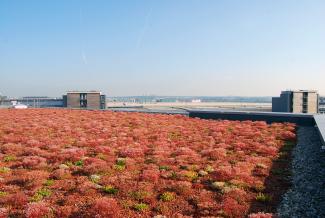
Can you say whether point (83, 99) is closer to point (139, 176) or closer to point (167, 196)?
point (139, 176)

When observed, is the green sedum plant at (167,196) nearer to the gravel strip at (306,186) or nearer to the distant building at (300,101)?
the gravel strip at (306,186)

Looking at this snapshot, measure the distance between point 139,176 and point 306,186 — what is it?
8.79 metres

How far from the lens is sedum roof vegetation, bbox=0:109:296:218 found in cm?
1483

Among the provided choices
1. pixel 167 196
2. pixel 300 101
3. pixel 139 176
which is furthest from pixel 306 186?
pixel 300 101

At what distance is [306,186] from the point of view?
18203 mm

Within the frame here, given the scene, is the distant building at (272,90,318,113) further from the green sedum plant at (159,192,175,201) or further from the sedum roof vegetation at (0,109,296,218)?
the green sedum plant at (159,192,175,201)

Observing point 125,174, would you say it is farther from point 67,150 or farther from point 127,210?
point 67,150

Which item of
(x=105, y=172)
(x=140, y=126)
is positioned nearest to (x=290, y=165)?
(x=105, y=172)

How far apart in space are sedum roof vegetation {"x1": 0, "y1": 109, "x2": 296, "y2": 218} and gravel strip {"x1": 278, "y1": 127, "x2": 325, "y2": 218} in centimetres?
77

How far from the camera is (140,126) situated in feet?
145

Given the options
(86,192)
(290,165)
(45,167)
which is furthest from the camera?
(290,165)

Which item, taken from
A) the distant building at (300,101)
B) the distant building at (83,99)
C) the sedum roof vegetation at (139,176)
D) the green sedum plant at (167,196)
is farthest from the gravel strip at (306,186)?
the distant building at (83,99)

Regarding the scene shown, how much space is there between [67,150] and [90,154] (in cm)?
167

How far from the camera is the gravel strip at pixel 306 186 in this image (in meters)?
14.8
